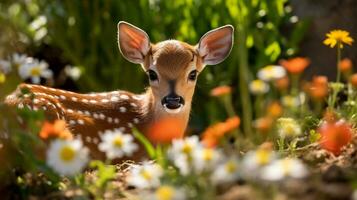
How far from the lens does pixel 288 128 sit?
4.23 m

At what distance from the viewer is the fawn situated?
5844mm

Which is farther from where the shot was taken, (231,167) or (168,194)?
(231,167)

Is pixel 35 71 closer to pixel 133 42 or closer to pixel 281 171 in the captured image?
pixel 281 171

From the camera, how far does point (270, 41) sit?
340 inches

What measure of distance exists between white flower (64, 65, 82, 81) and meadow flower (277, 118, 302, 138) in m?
4.59

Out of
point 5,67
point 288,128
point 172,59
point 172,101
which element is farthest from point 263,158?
point 172,59

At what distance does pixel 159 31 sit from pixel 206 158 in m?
5.52

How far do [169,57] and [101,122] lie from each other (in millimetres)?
592

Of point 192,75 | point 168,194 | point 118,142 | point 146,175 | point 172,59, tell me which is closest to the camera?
point 168,194

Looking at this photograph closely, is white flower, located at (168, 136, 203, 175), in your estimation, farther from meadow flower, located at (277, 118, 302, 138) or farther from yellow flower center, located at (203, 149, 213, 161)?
meadow flower, located at (277, 118, 302, 138)

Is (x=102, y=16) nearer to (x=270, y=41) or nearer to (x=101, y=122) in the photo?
(x=270, y=41)

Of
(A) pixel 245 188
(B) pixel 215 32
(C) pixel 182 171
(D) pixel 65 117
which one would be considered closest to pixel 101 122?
(D) pixel 65 117

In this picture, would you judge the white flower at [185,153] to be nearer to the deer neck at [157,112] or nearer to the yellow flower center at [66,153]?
the yellow flower center at [66,153]

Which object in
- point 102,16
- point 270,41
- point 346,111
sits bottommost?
point 346,111
